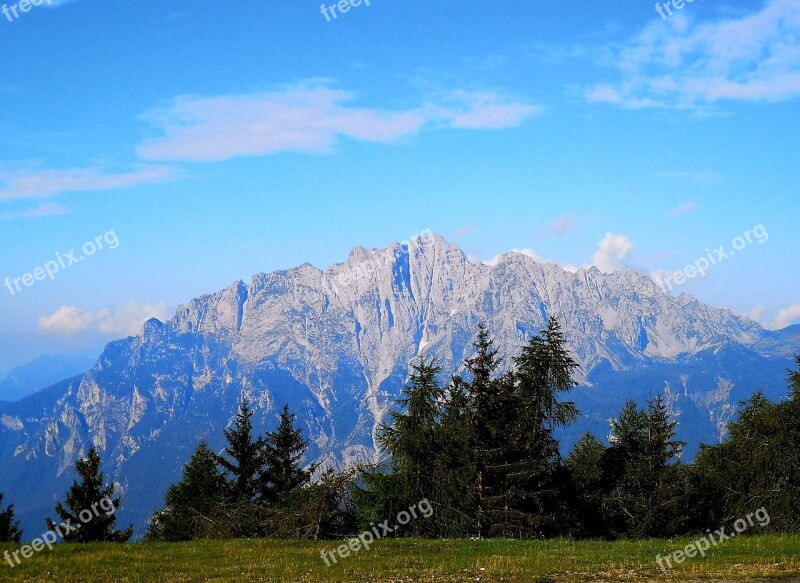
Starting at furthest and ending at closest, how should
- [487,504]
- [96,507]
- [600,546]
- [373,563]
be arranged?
[96,507] < [487,504] < [600,546] < [373,563]

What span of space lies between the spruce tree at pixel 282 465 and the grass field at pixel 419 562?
23834mm

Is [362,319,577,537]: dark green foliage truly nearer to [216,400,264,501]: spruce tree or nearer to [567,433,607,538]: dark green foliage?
[567,433,607,538]: dark green foliage

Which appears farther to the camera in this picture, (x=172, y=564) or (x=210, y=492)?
(x=210, y=492)

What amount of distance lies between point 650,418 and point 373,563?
109 feet

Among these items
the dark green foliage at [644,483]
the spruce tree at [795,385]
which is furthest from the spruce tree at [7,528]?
the spruce tree at [795,385]

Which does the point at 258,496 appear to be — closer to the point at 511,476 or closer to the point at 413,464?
the point at 413,464

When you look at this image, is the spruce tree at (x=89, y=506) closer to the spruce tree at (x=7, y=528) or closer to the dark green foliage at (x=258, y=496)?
the spruce tree at (x=7, y=528)

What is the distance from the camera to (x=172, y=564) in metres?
26.7

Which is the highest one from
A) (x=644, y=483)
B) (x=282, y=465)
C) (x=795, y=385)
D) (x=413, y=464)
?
(x=282, y=465)

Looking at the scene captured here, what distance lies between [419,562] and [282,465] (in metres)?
32.0

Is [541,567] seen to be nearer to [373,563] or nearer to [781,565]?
[373,563]

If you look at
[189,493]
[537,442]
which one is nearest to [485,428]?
[537,442]

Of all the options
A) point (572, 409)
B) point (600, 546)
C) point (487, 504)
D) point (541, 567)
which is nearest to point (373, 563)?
point (541, 567)

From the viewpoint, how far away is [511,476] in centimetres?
4309
